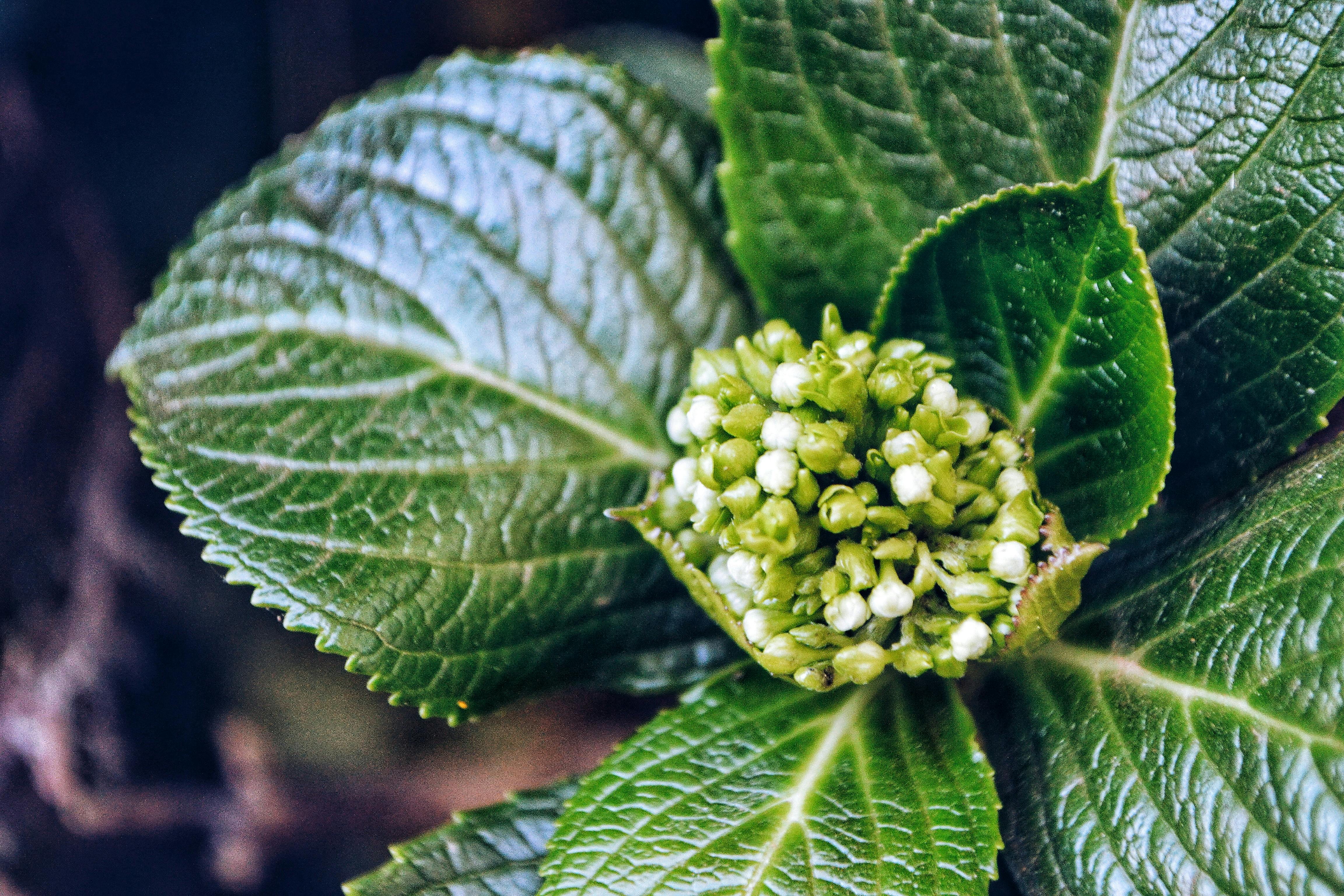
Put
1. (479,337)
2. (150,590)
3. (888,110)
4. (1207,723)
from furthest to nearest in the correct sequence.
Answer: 1. (150,590)
2. (479,337)
3. (888,110)
4. (1207,723)

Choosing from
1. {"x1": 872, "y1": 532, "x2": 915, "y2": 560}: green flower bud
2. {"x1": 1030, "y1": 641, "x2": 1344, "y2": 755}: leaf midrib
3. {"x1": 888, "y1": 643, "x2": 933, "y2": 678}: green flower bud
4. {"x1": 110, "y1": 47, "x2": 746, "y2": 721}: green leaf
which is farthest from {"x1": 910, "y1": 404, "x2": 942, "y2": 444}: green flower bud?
{"x1": 110, "y1": 47, "x2": 746, "y2": 721}: green leaf

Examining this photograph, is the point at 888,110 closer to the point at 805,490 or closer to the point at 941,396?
the point at 941,396

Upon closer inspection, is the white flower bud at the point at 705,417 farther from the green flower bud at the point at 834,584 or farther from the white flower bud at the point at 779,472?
the green flower bud at the point at 834,584

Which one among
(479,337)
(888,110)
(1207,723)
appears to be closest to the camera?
(1207,723)

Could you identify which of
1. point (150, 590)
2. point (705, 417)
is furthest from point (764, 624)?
point (150, 590)

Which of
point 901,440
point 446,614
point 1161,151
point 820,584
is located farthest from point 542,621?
point 1161,151

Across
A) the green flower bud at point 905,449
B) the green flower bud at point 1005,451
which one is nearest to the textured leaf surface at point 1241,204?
the green flower bud at point 1005,451
